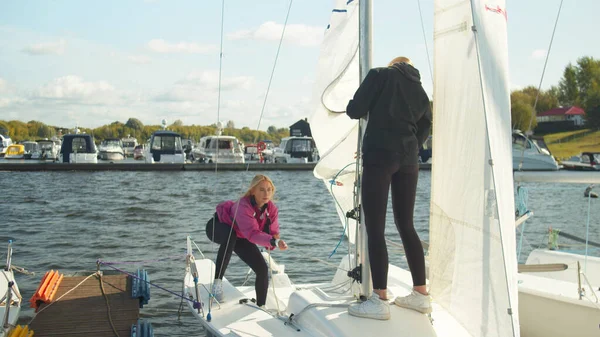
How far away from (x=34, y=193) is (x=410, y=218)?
872 inches

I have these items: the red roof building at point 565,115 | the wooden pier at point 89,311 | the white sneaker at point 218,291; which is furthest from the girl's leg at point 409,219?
the red roof building at point 565,115

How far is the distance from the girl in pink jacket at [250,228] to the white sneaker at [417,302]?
1131mm

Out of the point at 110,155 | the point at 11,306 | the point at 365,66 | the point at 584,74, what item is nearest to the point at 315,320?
the point at 365,66

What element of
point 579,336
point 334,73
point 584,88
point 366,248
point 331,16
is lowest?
point 579,336

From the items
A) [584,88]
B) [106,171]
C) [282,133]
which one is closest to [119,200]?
[106,171]

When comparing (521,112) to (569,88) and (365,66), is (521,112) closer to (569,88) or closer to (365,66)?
(569,88)

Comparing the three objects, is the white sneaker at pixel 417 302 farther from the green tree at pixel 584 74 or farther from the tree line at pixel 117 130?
the tree line at pixel 117 130

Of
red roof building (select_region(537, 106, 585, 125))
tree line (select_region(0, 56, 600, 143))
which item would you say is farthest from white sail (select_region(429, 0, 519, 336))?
red roof building (select_region(537, 106, 585, 125))

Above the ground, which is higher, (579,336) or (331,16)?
(331,16)

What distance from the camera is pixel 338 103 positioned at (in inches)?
230

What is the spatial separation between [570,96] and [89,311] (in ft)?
247

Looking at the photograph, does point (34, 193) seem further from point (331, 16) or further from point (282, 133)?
point (282, 133)

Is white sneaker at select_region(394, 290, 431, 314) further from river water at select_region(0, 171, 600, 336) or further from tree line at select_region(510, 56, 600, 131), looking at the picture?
tree line at select_region(510, 56, 600, 131)

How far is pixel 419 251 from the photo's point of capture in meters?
4.70
